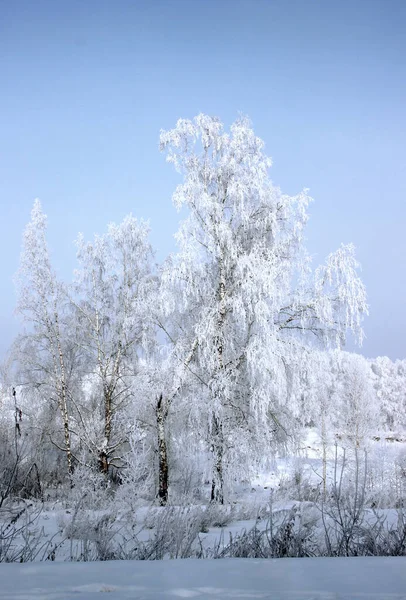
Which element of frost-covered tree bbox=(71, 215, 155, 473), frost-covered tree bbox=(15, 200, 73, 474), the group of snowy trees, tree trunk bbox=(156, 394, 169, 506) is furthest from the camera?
frost-covered tree bbox=(71, 215, 155, 473)

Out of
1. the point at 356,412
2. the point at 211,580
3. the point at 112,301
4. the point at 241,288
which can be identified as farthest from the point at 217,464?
the point at 356,412

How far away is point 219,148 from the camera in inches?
483

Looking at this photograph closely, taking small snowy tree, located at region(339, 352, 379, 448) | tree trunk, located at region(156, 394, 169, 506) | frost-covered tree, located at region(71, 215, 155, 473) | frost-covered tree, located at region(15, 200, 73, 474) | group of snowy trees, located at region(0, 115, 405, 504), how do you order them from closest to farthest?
1. group of snowy trees, located at region(0, 115, 405, 504)
2. tree trunk, located at region(156, 394, 169, 506)
3. frost-covered tree, located at region(15, 200, 73, 474)
4. frost-covered tree, located at region(71, 215, 155, 473)
5. small snowy tree, located at region(339, 352, 379, 448)

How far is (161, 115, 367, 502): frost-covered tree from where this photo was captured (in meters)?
10.6

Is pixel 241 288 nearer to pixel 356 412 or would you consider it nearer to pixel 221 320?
pixel 221 320

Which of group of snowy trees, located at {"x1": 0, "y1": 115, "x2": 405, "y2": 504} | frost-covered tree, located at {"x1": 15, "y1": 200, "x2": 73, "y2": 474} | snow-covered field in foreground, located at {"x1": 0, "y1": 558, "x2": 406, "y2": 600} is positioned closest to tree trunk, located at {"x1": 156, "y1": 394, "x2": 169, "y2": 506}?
group of snowy trees, located at {"x1": 0, "y1": 115, "x2": 405, "y2": 504}

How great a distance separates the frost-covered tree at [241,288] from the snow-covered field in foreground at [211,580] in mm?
8194

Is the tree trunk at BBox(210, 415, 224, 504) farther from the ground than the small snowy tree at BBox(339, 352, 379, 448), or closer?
closer

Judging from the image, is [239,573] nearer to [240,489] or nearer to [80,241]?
[80,241]

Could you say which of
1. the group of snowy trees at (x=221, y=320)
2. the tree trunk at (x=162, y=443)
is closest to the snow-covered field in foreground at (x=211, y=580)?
the group of snowy trees at (x=221, y=320)

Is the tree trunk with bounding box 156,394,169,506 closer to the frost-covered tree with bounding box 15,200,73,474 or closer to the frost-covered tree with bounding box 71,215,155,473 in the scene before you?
the frost-covered tree with bounding box 71,215,155,473

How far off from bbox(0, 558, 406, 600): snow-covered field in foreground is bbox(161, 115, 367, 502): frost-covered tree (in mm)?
8194

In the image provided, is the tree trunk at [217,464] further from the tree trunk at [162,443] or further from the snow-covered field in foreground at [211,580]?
the snow-covered field in foreground at [211,580]

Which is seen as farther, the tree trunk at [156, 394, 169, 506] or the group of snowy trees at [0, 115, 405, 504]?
Answer: the tree trunk at [156, 394, 169, 506]
